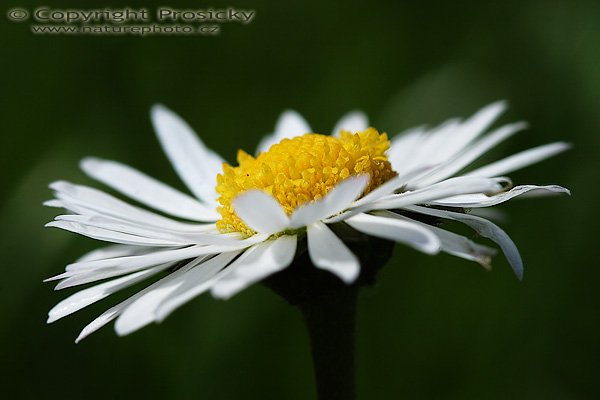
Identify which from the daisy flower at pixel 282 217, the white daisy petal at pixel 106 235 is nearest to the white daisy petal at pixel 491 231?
the daisy flower at pixel 282 217

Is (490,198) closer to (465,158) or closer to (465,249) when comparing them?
(465,249)

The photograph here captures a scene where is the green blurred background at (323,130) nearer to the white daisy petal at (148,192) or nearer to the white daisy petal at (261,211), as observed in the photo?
the white daisy petal at (261,211)

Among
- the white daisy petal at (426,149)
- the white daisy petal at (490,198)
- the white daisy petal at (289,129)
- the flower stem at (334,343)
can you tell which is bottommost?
the flower stem at (334,343)

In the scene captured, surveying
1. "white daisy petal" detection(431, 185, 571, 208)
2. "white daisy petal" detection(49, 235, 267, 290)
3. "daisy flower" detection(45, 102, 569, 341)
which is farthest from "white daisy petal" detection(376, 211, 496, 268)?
"white daisy petal" detection(49, 235, 267, 290)

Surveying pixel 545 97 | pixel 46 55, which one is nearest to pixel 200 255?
pixel 545 97

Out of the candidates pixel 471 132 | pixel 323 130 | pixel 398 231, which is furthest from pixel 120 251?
pixel 323 130

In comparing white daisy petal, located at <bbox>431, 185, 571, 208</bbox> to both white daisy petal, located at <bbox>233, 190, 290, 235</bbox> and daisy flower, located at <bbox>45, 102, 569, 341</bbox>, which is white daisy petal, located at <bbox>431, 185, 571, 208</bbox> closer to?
daisy flower, located at <bbox>45, 102, 569, 341</bbox>
